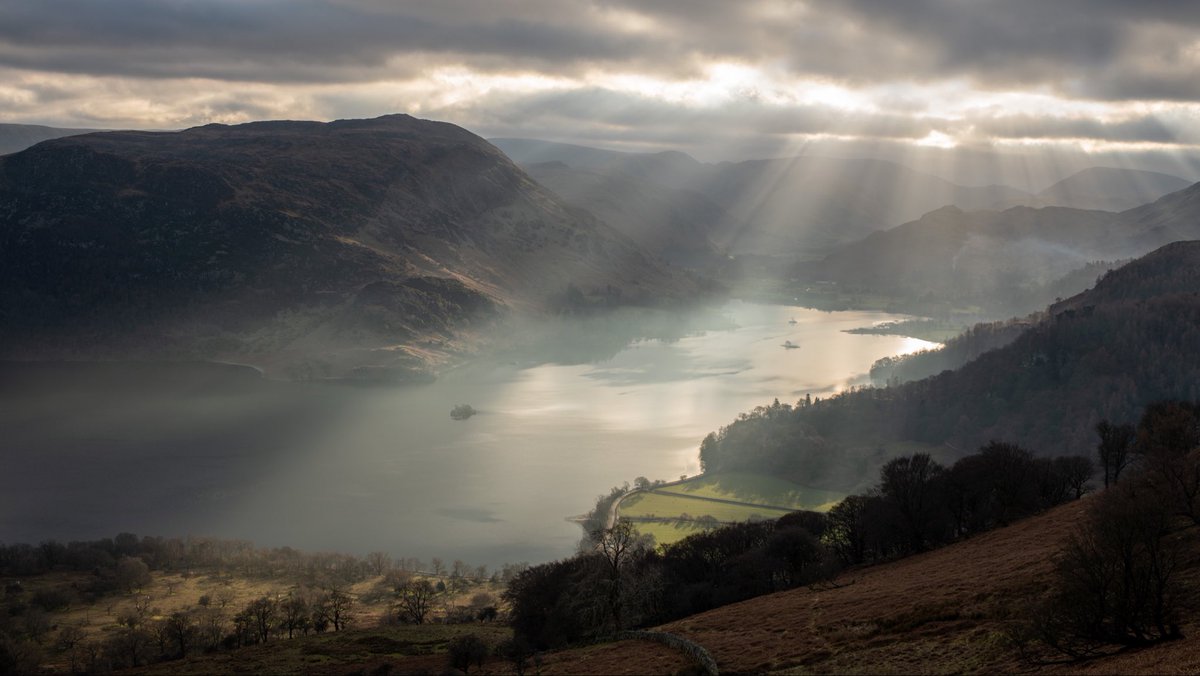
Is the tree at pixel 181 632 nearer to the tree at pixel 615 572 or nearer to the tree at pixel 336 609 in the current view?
the tree at pixel 336 609

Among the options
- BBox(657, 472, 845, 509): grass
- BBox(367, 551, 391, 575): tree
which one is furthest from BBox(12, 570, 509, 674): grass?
BBox(657, 472, 845, 509): grass

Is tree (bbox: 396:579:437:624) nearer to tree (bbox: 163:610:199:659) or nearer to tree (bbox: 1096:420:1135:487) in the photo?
tree (bbox: 163:610:199:659)

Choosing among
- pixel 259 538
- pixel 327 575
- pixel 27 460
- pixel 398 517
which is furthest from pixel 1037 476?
pixel 27 460

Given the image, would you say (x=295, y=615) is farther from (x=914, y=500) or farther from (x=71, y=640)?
(x=914, y=500)

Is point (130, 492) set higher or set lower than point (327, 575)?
higher

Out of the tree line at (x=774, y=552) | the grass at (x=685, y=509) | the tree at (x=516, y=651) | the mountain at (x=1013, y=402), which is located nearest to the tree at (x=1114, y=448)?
the tree line at (x=774, y=552)

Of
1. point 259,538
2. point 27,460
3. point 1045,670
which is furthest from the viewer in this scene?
point 27,460

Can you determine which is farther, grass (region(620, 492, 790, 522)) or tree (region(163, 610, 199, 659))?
grass (region(620, 492, 790, 522))

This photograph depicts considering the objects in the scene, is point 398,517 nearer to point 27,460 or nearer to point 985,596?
point 27,460
